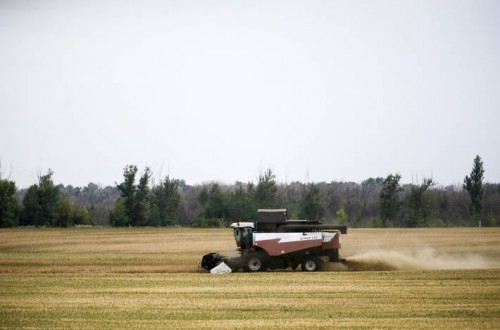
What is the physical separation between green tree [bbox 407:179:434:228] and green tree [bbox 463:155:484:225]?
10336mm

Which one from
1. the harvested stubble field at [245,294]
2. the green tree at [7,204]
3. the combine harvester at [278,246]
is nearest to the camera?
the harvested stubble field at [245,294]

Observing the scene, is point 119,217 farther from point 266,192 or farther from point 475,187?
point 475,187

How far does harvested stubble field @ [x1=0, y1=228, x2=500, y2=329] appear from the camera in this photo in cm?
1942

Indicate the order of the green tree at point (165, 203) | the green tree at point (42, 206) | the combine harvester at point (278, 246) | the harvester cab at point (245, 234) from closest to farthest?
the combine harvester at point (278, 246), the harvester cab at point (245, 234), the green tree at point (42, 206), the green tree at point (165, 203)

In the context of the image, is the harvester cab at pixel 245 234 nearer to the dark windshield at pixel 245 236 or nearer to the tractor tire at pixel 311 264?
the dark windshield at pixel 245 236

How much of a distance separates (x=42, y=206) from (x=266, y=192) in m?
31.4

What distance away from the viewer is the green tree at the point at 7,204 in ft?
294

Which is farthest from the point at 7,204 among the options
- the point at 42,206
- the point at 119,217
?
the point at 119,217

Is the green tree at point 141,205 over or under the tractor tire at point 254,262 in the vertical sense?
over

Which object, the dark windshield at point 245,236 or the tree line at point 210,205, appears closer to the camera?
the dark windshield at point 245,236

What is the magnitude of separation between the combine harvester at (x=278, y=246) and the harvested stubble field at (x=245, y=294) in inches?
41.8

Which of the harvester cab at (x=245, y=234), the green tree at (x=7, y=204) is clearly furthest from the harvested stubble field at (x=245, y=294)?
the green tree at (x=7, y=204)

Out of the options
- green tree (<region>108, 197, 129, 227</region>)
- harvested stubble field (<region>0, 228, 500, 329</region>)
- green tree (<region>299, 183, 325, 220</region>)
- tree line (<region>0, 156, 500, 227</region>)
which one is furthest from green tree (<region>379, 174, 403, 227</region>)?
harvested stubble field (<region>0, 228, 500, 329</region>)

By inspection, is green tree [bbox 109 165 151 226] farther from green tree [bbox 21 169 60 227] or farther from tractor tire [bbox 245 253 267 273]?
tractor tire [bbox 245 253 267 273]
